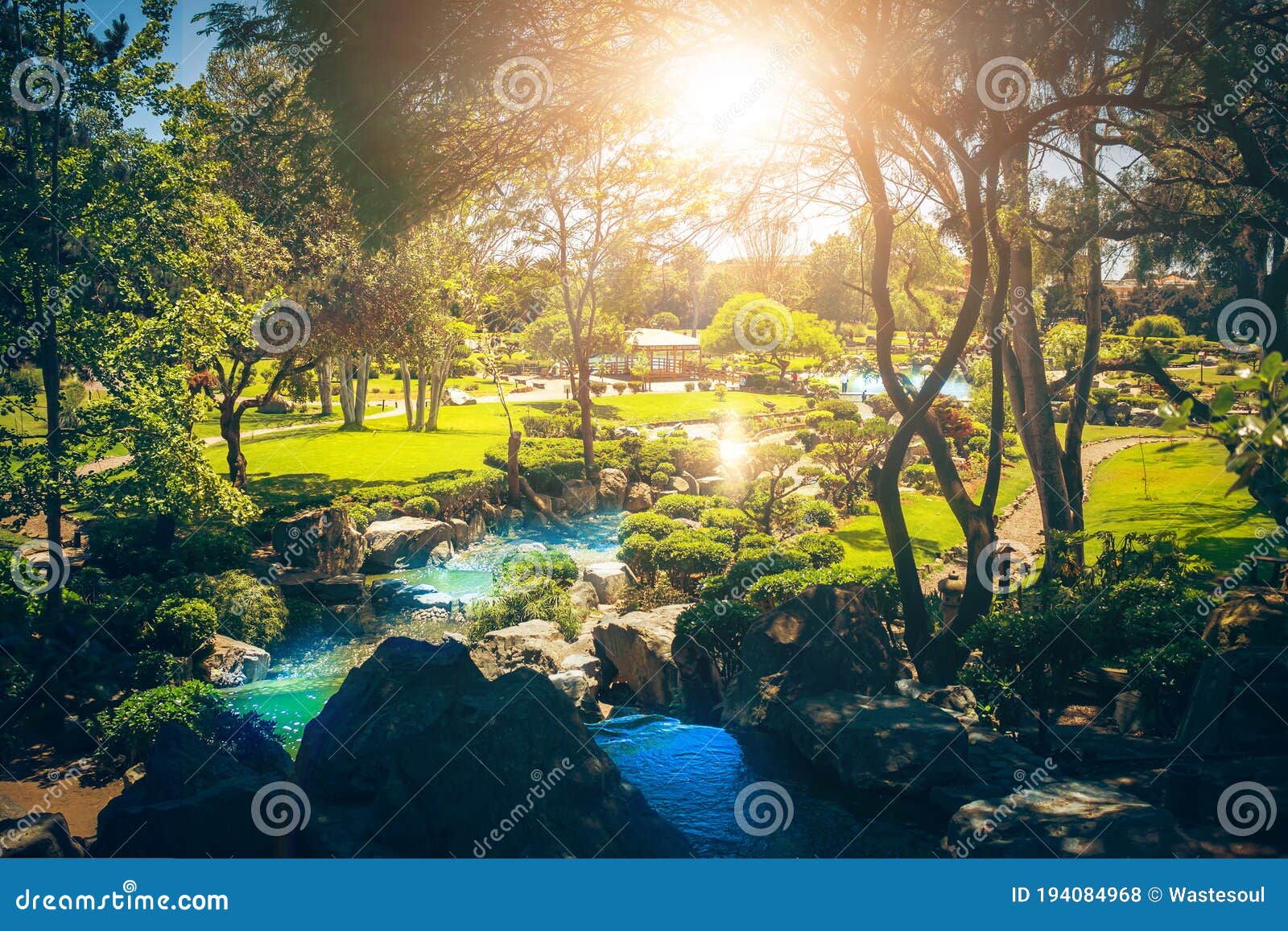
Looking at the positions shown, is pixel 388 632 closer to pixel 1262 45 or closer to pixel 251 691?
pixel 251 691

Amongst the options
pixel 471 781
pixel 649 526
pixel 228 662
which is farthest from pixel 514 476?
pixel 471 781

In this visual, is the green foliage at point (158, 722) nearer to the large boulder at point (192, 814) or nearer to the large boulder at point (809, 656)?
the large boulder at point (192, 814)

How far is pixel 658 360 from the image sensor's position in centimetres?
6862

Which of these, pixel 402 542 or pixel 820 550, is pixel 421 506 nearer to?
pixel 402 542

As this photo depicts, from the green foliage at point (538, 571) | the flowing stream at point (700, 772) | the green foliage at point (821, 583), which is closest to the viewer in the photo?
the flowing stream at point (700, 772)

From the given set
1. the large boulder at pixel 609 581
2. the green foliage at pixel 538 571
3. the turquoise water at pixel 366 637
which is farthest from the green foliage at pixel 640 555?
the turquoise water at pixel 366 637

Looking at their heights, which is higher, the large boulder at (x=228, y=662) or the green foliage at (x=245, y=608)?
the green foliage at (x=245, y=608)

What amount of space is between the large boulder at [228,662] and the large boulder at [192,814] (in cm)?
438

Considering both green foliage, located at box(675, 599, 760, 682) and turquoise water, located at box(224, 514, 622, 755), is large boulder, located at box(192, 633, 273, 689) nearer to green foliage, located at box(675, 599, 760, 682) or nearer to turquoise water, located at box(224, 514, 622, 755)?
turquoise water, located at box(224, 514, 622, 755)

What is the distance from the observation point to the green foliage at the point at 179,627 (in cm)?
1091

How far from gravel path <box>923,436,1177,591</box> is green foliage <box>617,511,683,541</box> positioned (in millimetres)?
5126

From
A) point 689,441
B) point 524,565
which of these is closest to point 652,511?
point 524,565

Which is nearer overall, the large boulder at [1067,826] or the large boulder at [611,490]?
the large boulder at [1067,826]

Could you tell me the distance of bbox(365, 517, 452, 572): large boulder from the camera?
55.1ft
